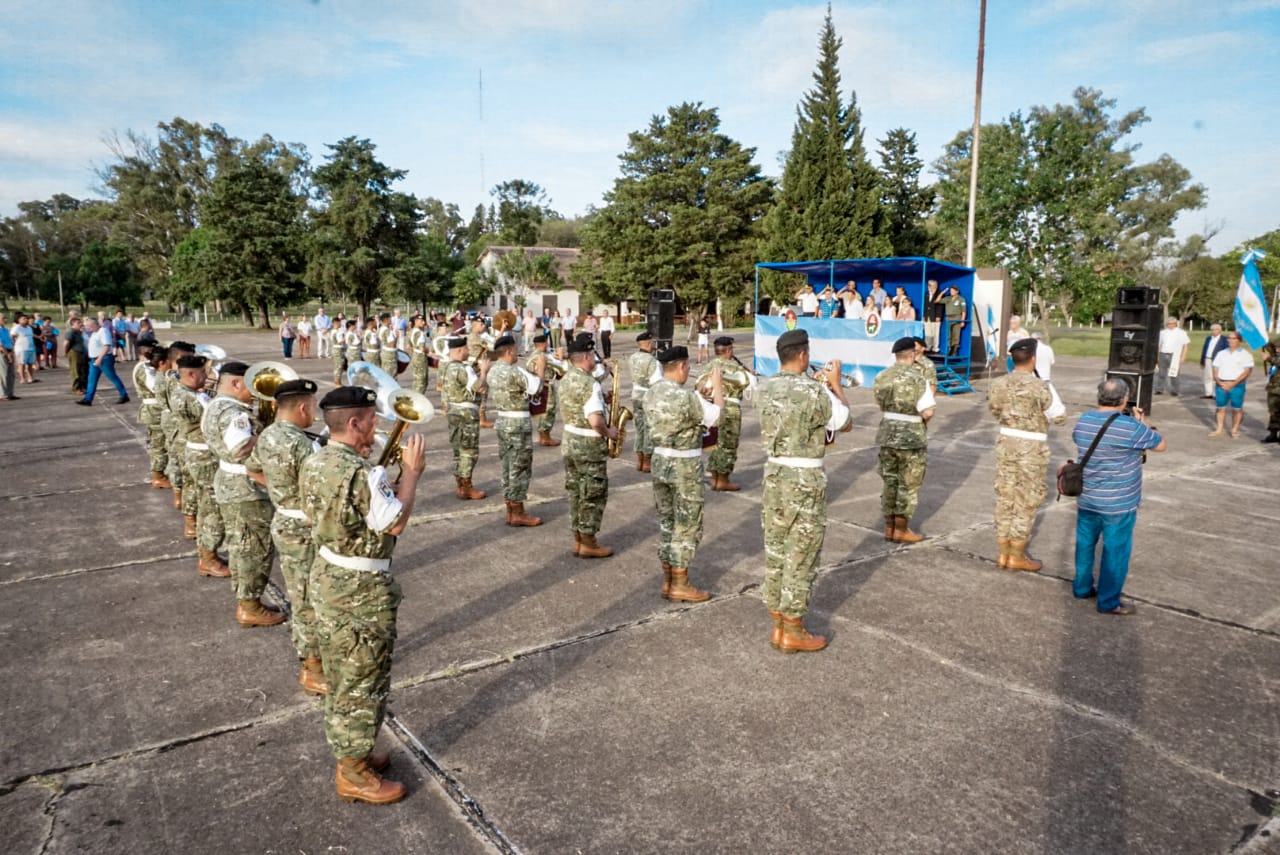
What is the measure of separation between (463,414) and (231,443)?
413cm

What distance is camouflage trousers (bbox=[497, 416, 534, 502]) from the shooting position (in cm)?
777

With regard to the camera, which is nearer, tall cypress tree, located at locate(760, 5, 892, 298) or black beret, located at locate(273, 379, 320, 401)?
black beret, located at locate(273, 379, 320, 401)

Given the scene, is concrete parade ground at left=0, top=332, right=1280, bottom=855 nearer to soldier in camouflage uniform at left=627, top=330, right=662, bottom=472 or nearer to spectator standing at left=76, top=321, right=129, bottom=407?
soldier in camouflage uniform at left=627, top=330, right=662, bottom=472

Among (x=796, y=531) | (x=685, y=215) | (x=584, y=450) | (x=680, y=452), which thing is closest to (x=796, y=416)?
(x=796, y=531)

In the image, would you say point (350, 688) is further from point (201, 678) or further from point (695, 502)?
point (695, 502)

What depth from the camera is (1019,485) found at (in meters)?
6.53

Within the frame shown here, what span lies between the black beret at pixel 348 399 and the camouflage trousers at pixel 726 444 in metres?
6.25

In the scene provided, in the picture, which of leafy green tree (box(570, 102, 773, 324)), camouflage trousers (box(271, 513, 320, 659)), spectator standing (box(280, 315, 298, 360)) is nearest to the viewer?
camouflage trousers (box(271, 513, 320, 659))

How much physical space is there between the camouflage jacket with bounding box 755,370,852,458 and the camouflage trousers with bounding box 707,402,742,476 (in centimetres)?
432

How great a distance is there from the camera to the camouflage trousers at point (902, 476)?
7.21 m

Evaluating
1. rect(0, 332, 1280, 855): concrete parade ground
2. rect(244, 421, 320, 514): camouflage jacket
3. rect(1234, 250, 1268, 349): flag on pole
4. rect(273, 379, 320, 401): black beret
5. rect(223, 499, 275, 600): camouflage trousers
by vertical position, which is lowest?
rect(0, 332, 1280, 855): concrete parade ground

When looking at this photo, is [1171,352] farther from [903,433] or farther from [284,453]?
[284,453]

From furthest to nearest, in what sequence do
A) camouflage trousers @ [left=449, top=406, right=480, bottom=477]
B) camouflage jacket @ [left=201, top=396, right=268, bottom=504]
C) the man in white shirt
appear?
the man in white shirt
camouflage trousers @ [left=449, top=406, right=480, bottom=477]
camouflage jacket @ [left=201, top=396, right=268, bottom=504]

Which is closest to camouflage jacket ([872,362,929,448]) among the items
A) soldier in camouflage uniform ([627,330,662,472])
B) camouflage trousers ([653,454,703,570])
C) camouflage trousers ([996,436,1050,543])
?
camouflage trousers ([996,436,1050,543])
